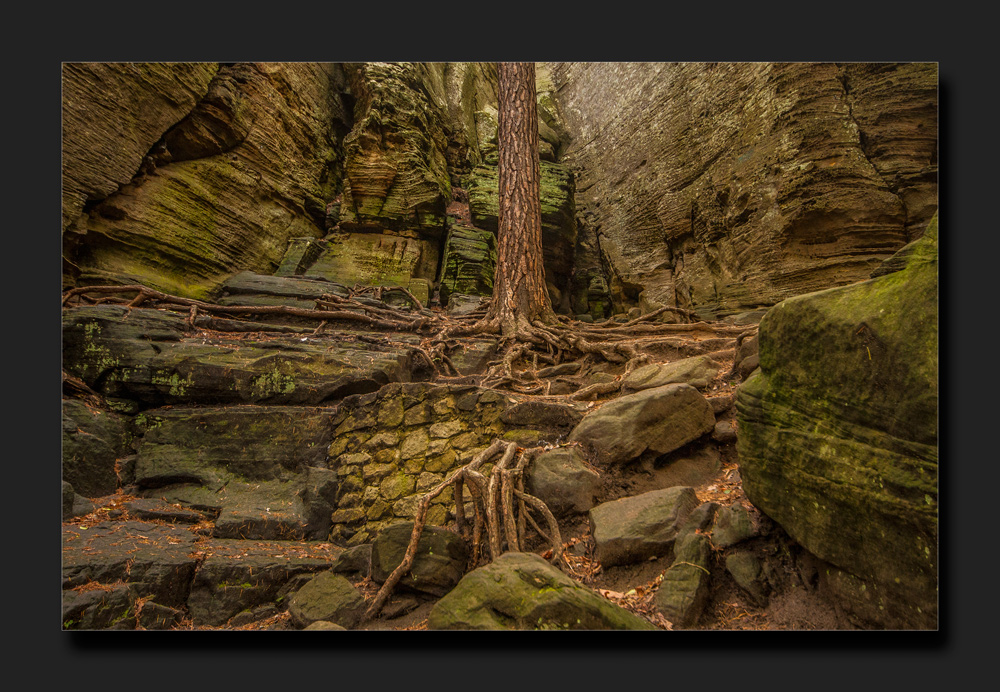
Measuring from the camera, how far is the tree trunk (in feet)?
21.8

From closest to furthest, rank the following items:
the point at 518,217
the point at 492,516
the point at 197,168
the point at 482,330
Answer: the point at 492,516 < the point at 482,330 < the point at 518,217 < the point at 197,168

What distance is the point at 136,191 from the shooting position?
6398mm

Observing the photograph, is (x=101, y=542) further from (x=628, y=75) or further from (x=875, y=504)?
(x=628, y=75)

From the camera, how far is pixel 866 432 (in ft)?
6.09

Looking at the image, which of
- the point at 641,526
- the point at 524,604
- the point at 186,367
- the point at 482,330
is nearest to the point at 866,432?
the point at 641,526

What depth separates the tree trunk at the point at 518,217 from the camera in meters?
6.64

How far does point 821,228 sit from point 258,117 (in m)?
11.1

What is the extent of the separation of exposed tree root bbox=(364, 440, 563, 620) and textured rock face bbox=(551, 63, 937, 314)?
4.05 metres

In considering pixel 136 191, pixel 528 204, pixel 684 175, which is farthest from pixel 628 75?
pixel 136 191

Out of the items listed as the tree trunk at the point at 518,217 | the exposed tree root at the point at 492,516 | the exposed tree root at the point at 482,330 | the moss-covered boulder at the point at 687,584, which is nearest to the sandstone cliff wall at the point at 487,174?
the exposed tree root at the point at 482,330

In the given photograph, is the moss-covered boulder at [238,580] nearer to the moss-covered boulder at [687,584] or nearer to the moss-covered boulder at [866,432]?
the moss-covered boulder at [687,584]

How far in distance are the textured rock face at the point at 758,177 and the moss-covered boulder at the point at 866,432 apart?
227cm

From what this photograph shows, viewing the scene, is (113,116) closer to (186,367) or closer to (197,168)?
(197,168)

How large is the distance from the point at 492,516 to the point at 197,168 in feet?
28.4
